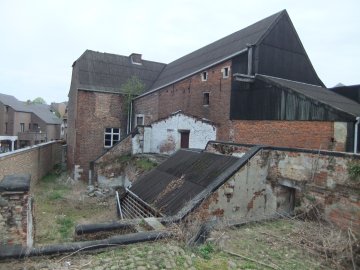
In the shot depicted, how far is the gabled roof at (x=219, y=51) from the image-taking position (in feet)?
50.9

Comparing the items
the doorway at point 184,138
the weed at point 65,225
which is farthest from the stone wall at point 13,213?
the doorway at point 184,138

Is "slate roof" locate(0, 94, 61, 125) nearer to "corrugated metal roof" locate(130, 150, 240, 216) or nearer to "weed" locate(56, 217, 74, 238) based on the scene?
"weed" locate(56, 217, 74, 238)

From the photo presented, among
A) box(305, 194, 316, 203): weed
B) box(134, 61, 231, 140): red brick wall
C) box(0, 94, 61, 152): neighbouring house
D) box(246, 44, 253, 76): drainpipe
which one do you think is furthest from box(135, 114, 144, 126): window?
box(0, 94, 61, 152): neighbouring house

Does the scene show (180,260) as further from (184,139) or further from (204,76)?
(204,76)

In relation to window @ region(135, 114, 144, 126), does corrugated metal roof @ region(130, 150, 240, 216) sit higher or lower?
lower

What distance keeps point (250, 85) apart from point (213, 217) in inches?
326

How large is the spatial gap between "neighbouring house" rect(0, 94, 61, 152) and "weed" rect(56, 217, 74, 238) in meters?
31.6

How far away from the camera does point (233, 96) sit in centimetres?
1509

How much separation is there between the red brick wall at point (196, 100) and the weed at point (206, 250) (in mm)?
10476

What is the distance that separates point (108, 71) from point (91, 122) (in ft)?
15.5

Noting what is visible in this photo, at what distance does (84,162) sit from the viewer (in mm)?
20359

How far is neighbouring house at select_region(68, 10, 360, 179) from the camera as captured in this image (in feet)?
37.1

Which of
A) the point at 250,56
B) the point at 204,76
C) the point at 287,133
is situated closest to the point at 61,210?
the point at 287,133

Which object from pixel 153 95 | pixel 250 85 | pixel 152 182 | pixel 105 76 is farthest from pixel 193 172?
pixel 105 76
